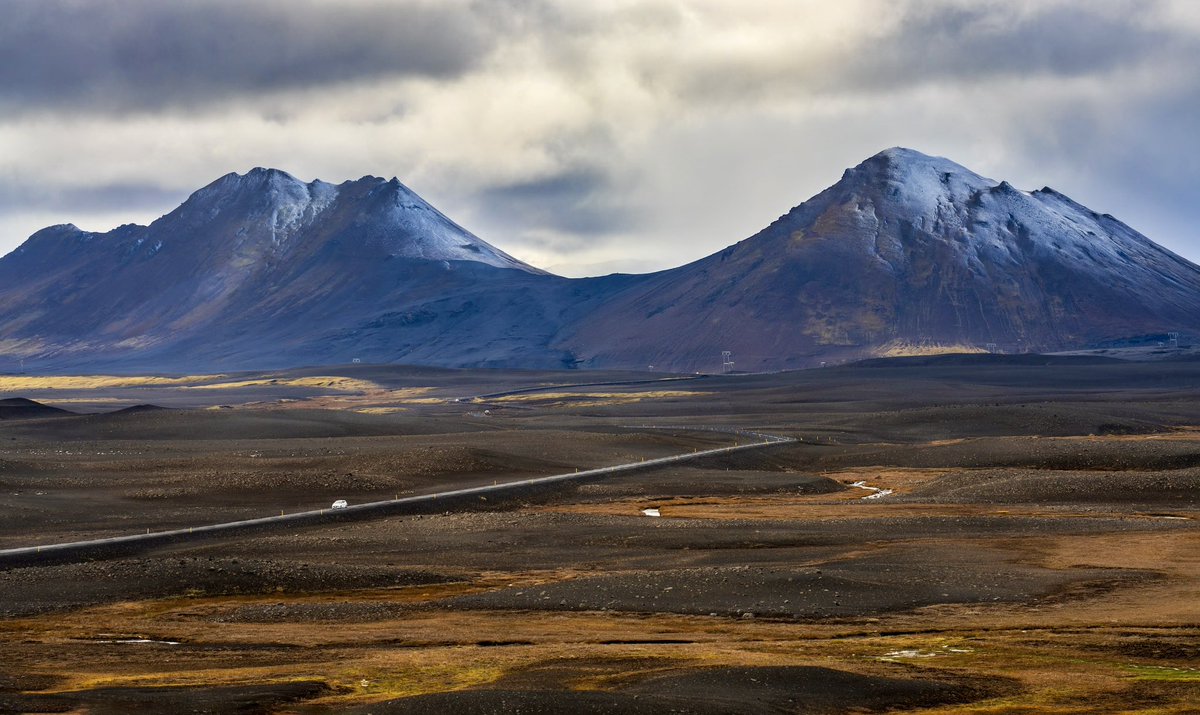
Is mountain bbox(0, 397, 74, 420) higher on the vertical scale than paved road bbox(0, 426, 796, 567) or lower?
higher

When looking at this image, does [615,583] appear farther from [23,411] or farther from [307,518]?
[23,411]

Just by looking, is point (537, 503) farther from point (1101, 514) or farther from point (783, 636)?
point (783, 636)

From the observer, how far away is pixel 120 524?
63.7 m

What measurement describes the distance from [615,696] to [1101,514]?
43343 mm

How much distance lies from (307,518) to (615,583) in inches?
884

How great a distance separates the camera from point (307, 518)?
210 ft

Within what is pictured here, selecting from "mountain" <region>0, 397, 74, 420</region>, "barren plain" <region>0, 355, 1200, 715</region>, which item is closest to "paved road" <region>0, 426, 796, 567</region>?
"barren plain" <region>0, 355, 1200, 715</region>

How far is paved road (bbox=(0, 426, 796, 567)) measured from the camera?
5275 cm

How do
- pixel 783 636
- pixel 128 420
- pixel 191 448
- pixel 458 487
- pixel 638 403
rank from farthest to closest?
pixel 638 403 → pixel 128 420 → pixel 191 448 → pixel 458 487 → pixel 783 636

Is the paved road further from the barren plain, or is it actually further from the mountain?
the mountain

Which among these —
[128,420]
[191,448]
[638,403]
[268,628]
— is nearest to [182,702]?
[268,628]

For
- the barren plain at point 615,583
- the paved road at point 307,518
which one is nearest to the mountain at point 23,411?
the barren plain at point 615,583

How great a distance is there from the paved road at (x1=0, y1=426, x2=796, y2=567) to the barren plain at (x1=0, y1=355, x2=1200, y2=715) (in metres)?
0.83

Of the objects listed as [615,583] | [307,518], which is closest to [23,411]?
[307,518]
